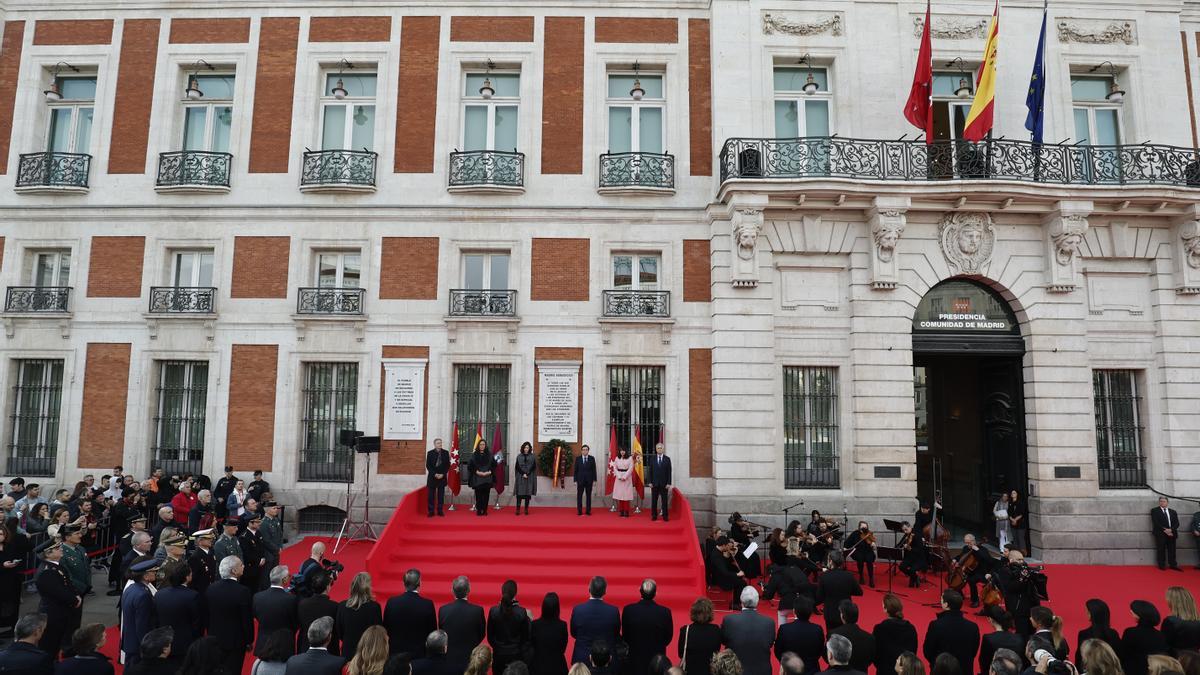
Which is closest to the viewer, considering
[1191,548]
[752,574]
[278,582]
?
[278,582]

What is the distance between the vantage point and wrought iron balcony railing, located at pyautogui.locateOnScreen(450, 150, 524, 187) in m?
15.2

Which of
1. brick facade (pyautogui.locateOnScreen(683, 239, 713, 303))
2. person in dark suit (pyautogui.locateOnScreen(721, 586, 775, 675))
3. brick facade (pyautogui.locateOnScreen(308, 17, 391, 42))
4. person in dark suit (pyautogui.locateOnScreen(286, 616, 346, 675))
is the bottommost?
person in dark suit (pyautogui.locateOnScreen(721, 586, 775, 675))

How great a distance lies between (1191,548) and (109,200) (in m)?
26.3

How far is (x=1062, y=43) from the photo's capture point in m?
15.5

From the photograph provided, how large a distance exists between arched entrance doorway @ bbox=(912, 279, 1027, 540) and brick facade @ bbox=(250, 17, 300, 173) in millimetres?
15801

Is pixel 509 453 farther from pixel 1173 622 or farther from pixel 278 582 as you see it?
pixel 1173 622

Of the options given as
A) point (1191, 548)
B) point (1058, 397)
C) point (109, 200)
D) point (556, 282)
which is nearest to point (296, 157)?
point (109, 200)

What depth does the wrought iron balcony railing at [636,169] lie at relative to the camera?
15.1 meters

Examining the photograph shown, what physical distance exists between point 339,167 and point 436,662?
13.0 metres

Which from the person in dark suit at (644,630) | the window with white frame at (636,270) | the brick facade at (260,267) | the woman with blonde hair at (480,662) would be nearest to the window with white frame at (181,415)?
the brick facade at (260,267)

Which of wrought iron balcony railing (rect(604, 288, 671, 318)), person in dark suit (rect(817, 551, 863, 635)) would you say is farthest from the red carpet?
wrought iron balcony railing (rect(604, 288, 671, 318))

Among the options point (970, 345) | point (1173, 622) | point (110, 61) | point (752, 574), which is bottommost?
point (752, 574)

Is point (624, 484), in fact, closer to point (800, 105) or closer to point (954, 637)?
point (954, 637)

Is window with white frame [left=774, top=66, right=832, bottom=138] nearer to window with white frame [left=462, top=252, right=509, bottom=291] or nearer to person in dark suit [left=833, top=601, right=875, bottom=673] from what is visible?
window with white frame [left=462, top=252, right=509, bottom=291]
